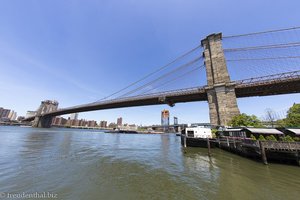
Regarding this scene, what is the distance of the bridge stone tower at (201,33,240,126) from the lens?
26930mm

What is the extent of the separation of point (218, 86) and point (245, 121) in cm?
844

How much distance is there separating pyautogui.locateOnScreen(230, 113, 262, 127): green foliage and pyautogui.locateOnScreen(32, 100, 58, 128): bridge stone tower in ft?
361

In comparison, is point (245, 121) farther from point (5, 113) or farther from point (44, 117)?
point (5, 113)

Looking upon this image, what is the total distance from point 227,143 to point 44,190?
22.3m

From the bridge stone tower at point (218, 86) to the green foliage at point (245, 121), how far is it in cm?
117

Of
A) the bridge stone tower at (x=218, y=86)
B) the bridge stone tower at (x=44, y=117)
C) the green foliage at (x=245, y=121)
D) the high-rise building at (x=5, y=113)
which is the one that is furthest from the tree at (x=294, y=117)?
the high-rise building at (x=5, y=113)

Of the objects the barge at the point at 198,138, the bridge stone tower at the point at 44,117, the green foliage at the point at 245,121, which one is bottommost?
the barge at the point at 198,138

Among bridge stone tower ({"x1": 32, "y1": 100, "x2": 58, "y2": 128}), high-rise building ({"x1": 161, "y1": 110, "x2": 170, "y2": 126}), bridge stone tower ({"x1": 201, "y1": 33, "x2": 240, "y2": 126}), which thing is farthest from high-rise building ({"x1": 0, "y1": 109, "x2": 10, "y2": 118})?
bridge stone tower ({"x1": 201, "y1": 33, "x2": 240, "y2": 126})

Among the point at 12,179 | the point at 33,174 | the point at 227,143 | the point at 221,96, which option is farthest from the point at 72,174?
the point at 221,96

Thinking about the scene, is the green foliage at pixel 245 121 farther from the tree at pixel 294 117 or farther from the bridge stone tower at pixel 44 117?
the bridge stone tower at pixel 44 117

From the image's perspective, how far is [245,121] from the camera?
24.4 metres

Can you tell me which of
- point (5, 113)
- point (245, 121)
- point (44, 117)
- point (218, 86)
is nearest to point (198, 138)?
point (245, 121)

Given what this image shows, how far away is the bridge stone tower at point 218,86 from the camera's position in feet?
88.4

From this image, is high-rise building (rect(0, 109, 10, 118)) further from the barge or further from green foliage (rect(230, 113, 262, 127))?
green foliage (rect(230, 113, 262, 127))
